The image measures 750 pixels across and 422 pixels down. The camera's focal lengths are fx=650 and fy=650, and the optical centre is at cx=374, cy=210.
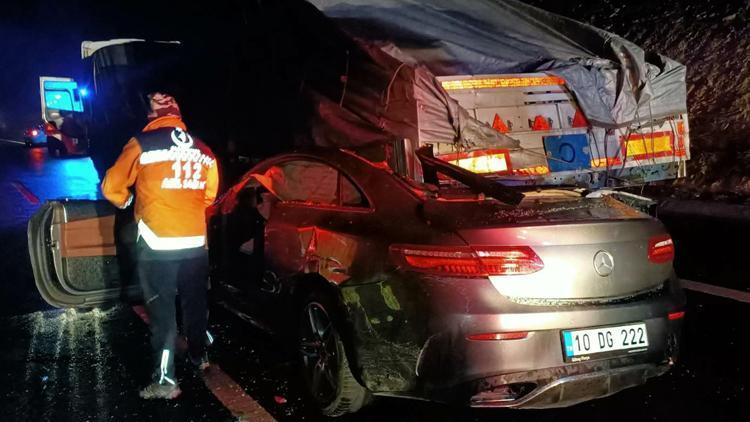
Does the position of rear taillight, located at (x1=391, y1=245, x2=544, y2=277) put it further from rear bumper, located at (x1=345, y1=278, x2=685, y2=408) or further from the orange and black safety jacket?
the orange and black safety jacket

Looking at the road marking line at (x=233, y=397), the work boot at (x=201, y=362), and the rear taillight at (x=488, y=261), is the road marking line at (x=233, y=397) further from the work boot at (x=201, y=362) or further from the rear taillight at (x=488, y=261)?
the rear taillight at (x=488, y=261)

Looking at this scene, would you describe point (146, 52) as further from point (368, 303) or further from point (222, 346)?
point (368, 303)

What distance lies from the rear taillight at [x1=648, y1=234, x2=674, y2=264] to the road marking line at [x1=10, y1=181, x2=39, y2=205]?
459 inches

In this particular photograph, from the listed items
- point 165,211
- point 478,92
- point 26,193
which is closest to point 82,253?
point 165,211

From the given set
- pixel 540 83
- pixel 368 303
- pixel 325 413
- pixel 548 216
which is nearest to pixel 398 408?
pixel 325 413

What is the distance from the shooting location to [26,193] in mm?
13344

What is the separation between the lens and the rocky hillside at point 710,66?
1098cm

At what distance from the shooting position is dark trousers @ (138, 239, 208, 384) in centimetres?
386

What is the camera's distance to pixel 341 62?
16.0 ft

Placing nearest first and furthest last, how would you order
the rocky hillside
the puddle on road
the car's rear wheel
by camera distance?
the car's rear wheel < the puddle on road < the rocky hillside

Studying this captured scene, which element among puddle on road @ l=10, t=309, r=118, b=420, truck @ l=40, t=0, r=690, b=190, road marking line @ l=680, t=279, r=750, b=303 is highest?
truck @ l=40, t=0, r=690, b=190

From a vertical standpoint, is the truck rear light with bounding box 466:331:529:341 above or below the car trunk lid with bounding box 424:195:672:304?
below

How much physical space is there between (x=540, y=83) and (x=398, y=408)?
3.05 m

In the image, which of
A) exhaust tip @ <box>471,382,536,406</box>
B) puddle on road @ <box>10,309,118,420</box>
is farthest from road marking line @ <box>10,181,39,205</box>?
exhaust tip @ <box>471,382,536,406</box>
